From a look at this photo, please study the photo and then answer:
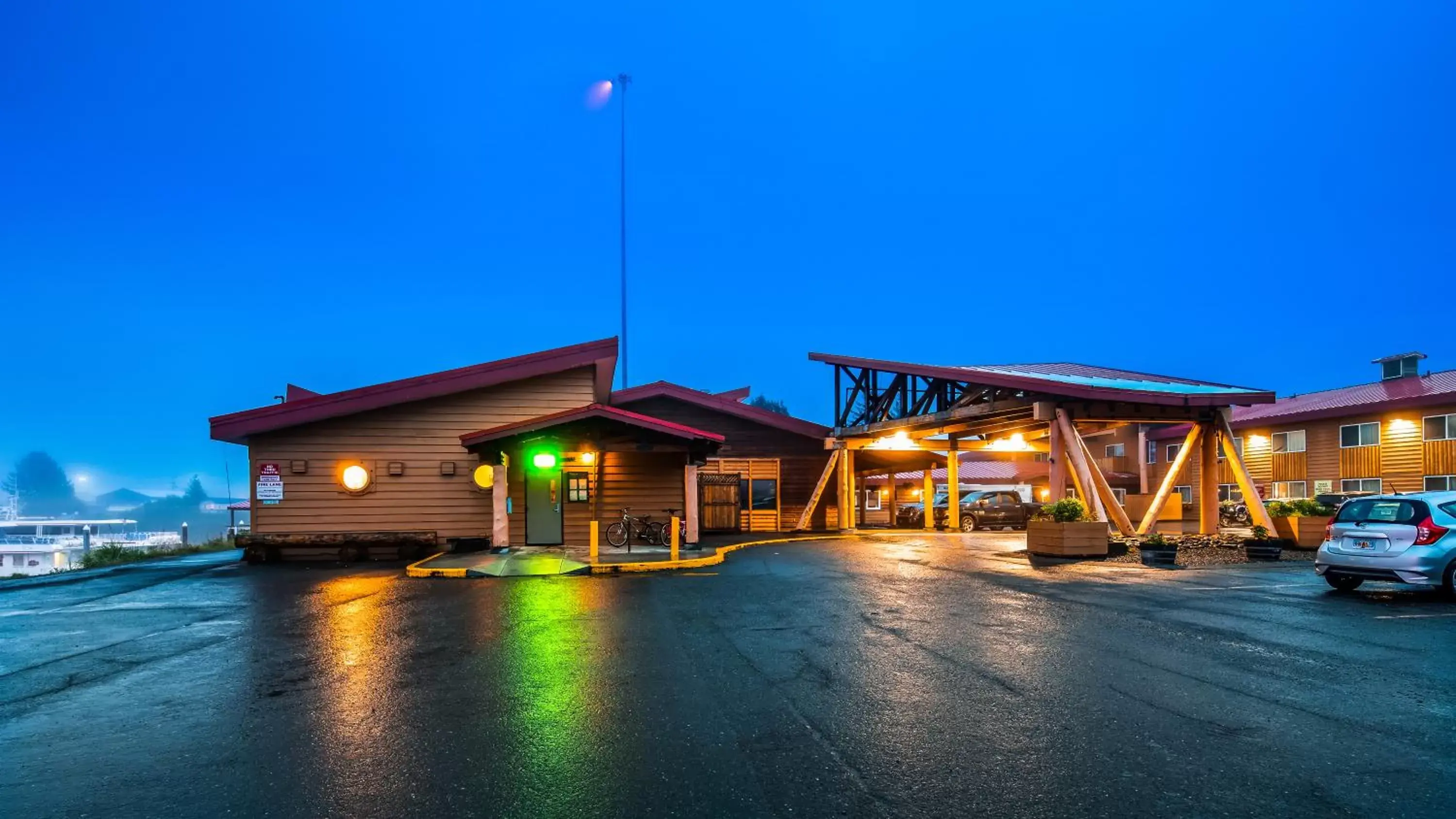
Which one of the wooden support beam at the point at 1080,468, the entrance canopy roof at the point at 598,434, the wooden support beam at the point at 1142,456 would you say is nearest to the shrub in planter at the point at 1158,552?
the wooden support beam at the point at 1080,468

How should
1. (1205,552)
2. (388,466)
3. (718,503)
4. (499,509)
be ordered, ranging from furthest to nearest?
(718,503)
(388,466)
(499,509)
(1205,552)

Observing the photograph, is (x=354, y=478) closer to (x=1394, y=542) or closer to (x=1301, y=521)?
(x=1394, y=542)

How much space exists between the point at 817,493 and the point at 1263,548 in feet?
46.0

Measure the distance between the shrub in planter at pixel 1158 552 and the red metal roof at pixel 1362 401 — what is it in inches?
802

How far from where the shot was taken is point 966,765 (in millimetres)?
4266

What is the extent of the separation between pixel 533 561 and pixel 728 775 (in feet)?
39.3

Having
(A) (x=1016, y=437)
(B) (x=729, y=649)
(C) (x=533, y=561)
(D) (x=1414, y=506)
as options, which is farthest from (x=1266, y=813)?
(A) (x=1016, y=437)

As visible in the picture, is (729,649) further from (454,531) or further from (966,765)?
(454,531)

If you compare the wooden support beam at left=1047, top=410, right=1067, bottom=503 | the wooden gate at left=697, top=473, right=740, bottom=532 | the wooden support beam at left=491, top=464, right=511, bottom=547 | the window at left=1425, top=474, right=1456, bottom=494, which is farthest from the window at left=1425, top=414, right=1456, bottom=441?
the wooden support beam at left=491, top=464, right=511, bottom=547

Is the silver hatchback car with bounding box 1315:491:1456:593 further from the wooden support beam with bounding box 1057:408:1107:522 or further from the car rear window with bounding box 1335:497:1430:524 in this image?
the wooden support beam with bounding box 1057:408:1107:522

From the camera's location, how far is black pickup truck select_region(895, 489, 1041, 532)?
100 ft

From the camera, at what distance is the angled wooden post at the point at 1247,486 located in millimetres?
18266

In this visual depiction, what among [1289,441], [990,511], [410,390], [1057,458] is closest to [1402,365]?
[1289,441]

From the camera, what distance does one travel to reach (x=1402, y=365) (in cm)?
3509
